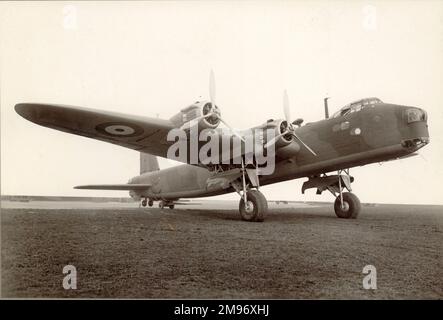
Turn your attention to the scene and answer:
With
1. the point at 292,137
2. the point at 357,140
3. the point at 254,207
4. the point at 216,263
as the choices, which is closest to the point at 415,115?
the point at 357,140

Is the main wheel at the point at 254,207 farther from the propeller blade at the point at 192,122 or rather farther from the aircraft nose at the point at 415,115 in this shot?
the aircraft nose at the point at 415,115

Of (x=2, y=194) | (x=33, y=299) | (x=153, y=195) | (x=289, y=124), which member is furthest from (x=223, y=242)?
(x=153, y=195)

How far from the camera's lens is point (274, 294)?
4.05 m

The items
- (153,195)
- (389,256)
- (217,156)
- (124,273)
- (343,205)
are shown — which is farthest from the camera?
(153,195)

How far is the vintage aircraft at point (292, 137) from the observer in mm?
8820

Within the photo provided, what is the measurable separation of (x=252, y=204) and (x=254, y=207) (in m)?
0.14

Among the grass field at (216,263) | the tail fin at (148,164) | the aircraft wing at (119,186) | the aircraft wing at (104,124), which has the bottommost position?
the grass field at (216,263)

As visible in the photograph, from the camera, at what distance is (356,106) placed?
33.4ft

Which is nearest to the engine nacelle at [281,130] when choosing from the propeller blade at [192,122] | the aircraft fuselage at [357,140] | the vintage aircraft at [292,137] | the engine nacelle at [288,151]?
the vintage aircraft at [292,137]

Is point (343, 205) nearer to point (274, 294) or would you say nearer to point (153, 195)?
point (274, 294)

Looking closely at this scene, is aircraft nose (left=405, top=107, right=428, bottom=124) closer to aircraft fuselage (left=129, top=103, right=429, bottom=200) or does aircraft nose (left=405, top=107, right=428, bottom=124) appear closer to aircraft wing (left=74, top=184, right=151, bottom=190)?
aircraft fuselage (left=129, top=103, right=429, bottom=200)

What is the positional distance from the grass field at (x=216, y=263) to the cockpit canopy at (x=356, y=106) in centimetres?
417
